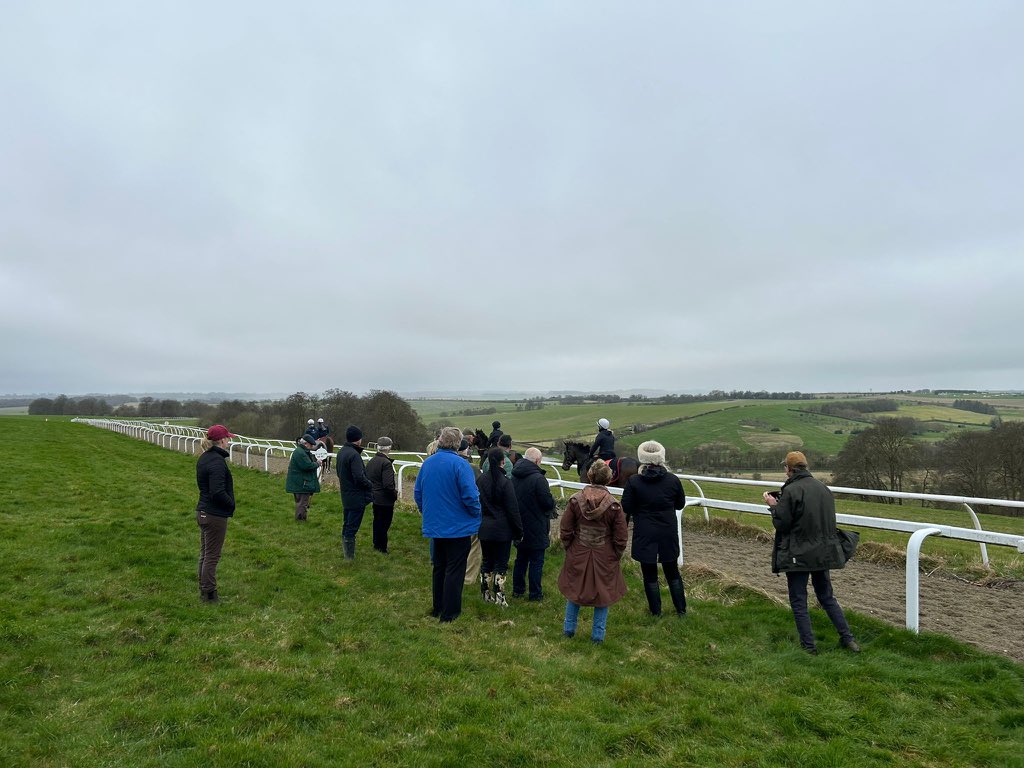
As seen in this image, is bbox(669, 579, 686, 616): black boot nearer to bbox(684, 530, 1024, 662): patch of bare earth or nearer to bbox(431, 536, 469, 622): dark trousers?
bbox(684, 530, 1024, 662): patch of bare earth

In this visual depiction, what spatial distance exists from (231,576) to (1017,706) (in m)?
7.80

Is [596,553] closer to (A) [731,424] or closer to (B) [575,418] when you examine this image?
(A) [731,424]

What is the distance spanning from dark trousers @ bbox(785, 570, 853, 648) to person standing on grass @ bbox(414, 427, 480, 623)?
3112 mm

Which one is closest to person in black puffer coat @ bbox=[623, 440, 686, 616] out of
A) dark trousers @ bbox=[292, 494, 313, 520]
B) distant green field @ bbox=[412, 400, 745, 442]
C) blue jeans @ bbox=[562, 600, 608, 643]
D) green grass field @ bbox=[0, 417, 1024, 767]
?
green grass field @ bbox=[0, 417, 1024, 767]

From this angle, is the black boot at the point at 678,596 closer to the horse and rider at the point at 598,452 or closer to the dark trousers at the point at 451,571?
the dark trousers at the point at 451,571

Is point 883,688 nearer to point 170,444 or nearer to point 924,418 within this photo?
point 170,444

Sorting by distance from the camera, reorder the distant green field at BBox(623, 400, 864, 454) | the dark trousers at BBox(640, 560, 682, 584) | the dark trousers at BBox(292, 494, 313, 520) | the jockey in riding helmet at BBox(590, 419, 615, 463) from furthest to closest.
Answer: the distant green field at BBox(623, 400, 864, 454) → the dark trousers at BBox(292, 494, 313, 520) → the jockey in riding helmet at BBox(590, 419, 615, 463) → the dark trousers at BBox(640, 560, 682, 584)

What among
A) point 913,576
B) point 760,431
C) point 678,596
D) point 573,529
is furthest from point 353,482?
point 760,431

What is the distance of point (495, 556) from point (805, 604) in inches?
128

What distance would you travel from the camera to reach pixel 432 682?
4184 mm

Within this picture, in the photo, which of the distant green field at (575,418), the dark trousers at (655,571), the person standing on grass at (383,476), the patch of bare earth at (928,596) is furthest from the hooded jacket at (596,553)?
the distant green field at (575,418)

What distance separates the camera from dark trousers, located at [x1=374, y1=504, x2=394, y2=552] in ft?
26.1

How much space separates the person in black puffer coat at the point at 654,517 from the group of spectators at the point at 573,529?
0.03 feet

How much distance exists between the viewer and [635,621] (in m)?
5.58
